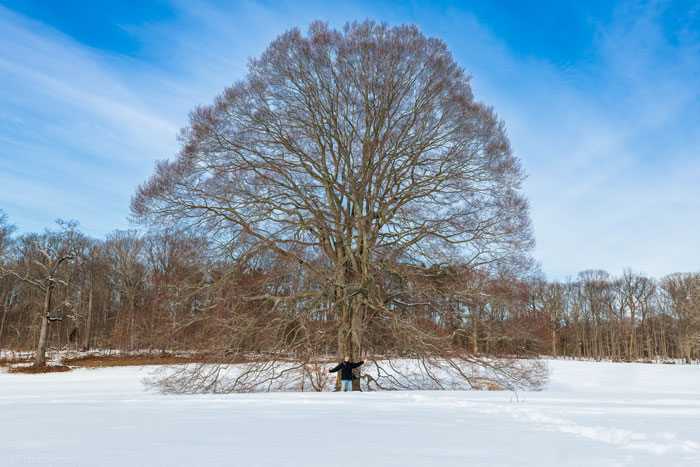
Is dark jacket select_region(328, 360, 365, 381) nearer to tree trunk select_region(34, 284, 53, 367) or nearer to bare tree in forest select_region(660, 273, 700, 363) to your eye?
tree trunk select_region(34, 284, 53, 367)

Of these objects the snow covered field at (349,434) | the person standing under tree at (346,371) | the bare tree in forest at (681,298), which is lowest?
the person standing under tree at (346,371)

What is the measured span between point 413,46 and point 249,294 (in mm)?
8637

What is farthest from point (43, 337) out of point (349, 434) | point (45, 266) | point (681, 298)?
point (681, 298)

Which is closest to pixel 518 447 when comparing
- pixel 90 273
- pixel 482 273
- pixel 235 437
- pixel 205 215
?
pixel 235 437

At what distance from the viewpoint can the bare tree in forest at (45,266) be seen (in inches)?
974

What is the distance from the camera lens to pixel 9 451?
11.1ft

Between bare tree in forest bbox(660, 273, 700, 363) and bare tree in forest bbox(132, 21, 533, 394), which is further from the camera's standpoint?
bare tree in forest bbox(660, 273, 700, 363)

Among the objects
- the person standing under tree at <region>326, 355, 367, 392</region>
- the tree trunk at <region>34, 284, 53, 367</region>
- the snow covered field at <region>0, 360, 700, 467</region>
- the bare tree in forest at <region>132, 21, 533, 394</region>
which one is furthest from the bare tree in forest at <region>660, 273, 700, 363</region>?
the tree trunk at <region>34, 284, 53, 367</region>

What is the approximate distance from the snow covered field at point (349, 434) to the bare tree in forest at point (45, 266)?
22.4 m

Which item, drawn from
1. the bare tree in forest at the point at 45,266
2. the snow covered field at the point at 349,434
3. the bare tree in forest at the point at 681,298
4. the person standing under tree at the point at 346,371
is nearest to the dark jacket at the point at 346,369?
the person standing under tree at the point at 346,371

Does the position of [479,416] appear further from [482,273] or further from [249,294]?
[249,294]

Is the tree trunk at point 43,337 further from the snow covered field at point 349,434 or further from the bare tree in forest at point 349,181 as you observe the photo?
the snow covered field at point 349,434

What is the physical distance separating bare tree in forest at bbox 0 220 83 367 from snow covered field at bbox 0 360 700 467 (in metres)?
22.4

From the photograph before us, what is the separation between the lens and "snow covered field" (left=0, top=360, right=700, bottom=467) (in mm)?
3230
